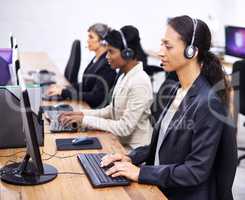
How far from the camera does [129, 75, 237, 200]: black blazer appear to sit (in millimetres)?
1532

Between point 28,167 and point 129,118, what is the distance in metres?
0.82

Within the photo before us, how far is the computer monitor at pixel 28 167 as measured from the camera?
4.45 feet

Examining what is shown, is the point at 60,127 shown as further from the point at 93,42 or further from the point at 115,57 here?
the point at 93,42

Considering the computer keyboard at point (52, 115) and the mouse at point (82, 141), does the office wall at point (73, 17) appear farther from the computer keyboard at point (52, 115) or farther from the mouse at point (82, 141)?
the mouse at point (82, 141)

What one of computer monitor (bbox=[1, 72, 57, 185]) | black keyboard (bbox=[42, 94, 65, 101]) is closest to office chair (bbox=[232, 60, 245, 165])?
black keyboard (bbox=[42, 94, 65, 101])

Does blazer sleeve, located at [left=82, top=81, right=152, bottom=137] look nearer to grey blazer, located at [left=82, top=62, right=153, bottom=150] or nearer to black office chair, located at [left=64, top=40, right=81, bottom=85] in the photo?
grey blazer, located at [left=82, top=62, right=153, bottom=150]

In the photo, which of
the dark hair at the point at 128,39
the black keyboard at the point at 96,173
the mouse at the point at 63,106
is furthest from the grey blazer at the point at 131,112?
the black keyboard at the point at 96,173

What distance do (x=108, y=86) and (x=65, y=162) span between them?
1.40 m

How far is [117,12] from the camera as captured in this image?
20.2ft

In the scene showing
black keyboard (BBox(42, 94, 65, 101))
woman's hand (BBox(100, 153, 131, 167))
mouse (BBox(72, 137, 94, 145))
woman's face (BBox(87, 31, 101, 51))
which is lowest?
black keyboard (BBox(42, 94, 65, 101))

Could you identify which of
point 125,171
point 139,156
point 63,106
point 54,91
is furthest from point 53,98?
point 125,171

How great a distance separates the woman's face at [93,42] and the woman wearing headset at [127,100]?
0.90 meters

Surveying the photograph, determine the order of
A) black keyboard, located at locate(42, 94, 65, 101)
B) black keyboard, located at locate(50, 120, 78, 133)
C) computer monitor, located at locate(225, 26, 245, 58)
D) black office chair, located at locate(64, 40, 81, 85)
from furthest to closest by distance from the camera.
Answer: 1. computer monitor, located at locate(225, 26, 245, 58)
2. black office chair, located at locate(64, 40, 81, 85)
3. black keyboard, located at locate(42, 94, 65, 101)
4. black keyboard, located at locate(50, 120, 78, 133)

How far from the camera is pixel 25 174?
158 cm
